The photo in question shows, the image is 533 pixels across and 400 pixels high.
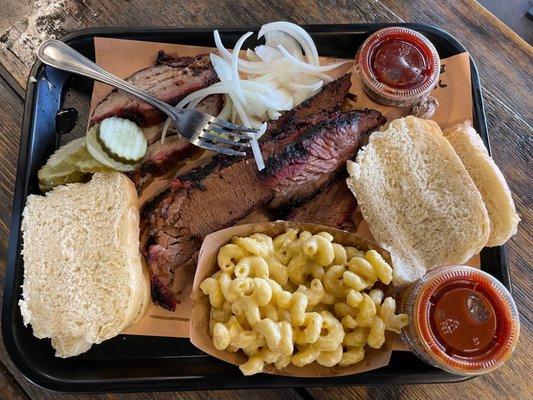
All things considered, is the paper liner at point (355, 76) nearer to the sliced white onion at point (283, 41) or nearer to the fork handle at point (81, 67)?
the fork handle at point (81, 67)

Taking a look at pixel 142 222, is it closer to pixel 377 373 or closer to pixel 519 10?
pixel 377 373

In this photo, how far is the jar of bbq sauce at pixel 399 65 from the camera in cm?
219

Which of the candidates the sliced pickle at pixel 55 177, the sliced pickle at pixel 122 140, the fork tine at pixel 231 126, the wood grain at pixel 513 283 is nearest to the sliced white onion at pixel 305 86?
the fork tine at pixel 231 126

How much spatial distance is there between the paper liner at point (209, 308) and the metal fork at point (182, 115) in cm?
38

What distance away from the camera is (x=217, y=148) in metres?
2.13

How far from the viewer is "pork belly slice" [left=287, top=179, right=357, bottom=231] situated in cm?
214

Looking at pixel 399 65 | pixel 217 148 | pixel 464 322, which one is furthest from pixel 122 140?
pixel 464 322

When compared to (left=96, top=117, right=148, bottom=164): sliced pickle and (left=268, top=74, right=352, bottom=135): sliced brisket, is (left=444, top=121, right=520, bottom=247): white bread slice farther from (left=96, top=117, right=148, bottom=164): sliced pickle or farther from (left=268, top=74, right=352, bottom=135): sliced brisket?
(left=96, top=117, right=148, bottom=164): sliced pickle

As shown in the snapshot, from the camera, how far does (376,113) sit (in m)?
2.24

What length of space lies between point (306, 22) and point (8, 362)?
1.87m

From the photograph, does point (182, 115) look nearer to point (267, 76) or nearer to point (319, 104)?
point (267, 76)

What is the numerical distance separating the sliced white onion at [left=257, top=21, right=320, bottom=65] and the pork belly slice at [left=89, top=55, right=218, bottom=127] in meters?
0.30

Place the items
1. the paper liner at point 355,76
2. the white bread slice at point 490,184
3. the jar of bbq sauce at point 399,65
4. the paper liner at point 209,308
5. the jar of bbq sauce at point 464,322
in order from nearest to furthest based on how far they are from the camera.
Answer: the jar of bbq sauce at point 464,322
the paper liner at point 209,308
the white bread slice at point 490,184
the jar of bbq sauce at point 399,65
the paper liner at point 355,76

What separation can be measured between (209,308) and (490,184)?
1148 millimetres
